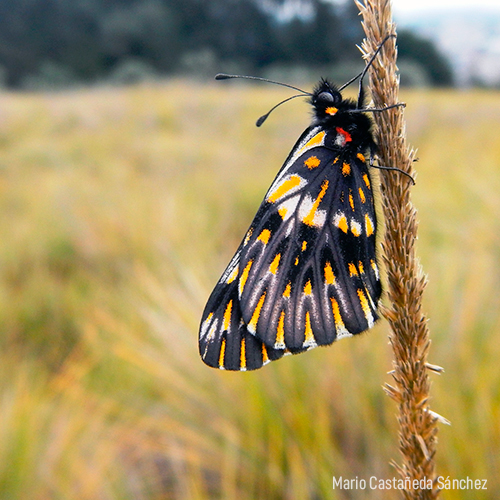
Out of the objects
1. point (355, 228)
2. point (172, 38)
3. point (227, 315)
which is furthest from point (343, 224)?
point (172, 38)

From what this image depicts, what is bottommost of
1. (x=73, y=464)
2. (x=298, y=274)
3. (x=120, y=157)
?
(x=73, y=464)

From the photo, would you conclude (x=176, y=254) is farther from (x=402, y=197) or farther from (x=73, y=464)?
(x=402, y=197)

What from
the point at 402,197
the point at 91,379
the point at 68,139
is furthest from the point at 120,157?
the point at 402,197

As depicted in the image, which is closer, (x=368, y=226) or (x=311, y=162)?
(x=368, y=226)

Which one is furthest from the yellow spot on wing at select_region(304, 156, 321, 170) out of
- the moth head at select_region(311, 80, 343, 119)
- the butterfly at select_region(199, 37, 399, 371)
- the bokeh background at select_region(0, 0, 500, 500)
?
the bokeh background at select_region(0, 0, 500, 500)

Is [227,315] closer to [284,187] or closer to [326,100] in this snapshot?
[284,187]

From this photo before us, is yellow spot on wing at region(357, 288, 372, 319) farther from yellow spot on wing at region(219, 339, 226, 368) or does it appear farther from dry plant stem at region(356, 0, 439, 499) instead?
yellow spot on wing at region(219, 339, 226, 368)

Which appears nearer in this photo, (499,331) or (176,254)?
(499,331)

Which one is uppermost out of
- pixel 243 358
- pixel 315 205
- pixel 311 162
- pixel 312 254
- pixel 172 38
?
pixel 172 38
